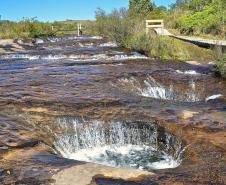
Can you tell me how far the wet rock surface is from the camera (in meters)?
6.32

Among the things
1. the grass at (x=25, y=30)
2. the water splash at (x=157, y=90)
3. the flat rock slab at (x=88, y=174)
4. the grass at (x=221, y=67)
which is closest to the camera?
the flat rock slab at (x=88, y=174)

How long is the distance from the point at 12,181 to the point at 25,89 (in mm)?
6705

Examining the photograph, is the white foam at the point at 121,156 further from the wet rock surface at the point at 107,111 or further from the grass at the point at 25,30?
the grass at the point at 25,30

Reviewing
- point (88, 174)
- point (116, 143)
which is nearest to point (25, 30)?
point (116, 143)

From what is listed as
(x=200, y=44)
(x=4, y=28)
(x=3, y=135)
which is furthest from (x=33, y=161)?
(x=4, y=28)

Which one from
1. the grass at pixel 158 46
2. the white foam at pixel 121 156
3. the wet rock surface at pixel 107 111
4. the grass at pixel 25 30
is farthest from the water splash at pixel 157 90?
the grass at pixel 25 30

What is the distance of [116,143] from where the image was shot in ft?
29.3

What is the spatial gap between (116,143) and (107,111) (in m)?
1.17

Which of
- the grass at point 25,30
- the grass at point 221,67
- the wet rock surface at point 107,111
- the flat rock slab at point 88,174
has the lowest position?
the flat rock slab at point 88,174

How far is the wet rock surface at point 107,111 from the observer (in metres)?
6.32

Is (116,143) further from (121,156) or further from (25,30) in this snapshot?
(25,30)

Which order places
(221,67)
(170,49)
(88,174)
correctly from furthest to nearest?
(170,49), (221,67), (88,174)

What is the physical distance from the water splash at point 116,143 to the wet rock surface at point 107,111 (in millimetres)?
185

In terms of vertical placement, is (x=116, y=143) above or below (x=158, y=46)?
below
